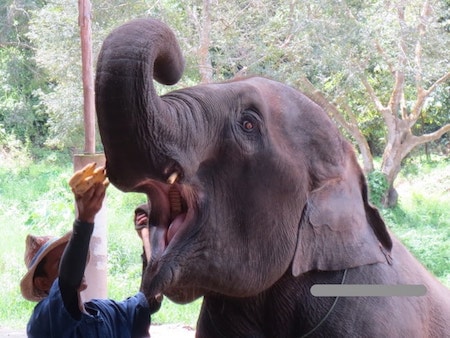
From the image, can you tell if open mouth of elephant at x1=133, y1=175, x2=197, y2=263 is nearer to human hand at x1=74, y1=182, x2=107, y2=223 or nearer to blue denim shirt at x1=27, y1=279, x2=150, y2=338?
human hand at x1=74, y1=182, x2=107, y2=223

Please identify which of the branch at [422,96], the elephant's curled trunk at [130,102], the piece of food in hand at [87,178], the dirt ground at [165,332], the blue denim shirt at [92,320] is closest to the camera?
the elephant's curled trunk at [130,102]

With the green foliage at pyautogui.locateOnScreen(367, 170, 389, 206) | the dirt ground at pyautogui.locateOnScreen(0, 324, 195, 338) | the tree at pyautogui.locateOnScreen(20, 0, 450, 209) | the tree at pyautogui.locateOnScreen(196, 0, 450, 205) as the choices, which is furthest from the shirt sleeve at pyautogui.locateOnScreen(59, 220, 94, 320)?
the green foliage at pyautogui.locateOnScreen(367, 170, 389, 206)

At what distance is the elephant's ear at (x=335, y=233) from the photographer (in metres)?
0.84

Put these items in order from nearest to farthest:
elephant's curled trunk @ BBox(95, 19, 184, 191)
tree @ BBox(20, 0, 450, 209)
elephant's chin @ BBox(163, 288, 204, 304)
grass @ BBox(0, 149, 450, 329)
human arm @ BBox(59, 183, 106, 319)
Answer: elephant's curled trunk @ BBox(95, 19, 184, 191)
elephant's chin @ BBox(163, 288, 204, 304)
human arm @ BBox(59, 183, 106, 319)
grass @ BBox(0, 149, 450, 329)
tree @ BBox(20, 0, 450, 209)

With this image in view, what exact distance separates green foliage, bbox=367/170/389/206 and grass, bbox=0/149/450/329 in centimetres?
20

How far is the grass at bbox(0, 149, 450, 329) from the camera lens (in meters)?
4.84

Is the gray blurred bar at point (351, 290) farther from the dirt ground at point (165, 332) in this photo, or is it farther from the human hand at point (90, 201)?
the dirt ground at point (165, 332)

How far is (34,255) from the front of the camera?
4.81ft

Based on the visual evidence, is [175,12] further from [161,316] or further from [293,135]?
[293,135]

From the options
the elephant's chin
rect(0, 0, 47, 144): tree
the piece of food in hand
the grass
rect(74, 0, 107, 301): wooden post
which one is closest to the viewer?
the elephant's chin

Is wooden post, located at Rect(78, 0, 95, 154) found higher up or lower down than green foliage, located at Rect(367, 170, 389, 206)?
higher up

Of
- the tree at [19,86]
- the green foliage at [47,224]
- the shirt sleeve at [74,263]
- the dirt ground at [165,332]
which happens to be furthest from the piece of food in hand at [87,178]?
the tree at [19,86]

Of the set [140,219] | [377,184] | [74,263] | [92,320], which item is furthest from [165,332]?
[140,219]

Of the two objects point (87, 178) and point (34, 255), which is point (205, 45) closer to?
point (34, 255)
